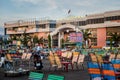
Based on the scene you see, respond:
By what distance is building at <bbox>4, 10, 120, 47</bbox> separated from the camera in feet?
300

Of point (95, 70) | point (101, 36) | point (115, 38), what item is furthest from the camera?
point (101, 36)

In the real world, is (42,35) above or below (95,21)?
below

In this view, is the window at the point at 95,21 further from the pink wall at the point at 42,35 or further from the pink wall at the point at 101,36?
the pink wall at the point at 42,35

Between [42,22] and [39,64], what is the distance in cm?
9745

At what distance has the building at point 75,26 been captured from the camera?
9138cm

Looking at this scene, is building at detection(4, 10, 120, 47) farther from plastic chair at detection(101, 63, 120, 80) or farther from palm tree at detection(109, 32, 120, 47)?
plastic chair at detection(101, 63, 120, 80)

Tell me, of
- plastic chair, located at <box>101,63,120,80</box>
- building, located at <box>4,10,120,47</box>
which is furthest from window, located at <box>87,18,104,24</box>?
plastic chair, located at <box>101,63,120,80</box>

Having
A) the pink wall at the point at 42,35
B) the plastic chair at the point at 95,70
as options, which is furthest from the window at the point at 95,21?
the plastic chair at the point at 95,70

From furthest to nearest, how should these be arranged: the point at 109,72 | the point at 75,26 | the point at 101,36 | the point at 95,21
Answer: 1. the point at 75,26
2. the point at 95,21
3. the point at 101,36
4. the point at 109,72

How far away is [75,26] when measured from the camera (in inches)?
3853

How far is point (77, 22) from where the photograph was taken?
10400 cm

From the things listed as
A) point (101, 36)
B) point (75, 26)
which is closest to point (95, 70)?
point (101, 36)

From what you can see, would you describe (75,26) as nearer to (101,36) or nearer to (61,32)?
(101,36)

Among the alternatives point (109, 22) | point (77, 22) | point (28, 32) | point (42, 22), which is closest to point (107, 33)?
point (109, 22)
